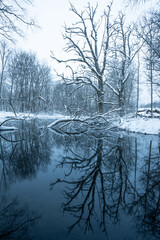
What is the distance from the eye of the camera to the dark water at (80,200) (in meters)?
1.51

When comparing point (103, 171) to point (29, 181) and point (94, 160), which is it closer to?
point (94, 160)

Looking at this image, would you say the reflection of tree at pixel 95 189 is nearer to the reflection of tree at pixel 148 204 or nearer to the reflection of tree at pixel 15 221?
the reflection of tree at pixel 148 204

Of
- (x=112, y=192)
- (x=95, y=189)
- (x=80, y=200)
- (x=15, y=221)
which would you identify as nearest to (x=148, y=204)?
(x=112, y=192)

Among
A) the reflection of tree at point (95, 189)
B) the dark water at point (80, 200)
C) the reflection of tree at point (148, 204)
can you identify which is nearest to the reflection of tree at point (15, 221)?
the dark water at point (80, 200)

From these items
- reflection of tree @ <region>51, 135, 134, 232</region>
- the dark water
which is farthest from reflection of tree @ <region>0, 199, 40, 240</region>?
reflection of tree @ <region>51, 135, 134, 232</region>

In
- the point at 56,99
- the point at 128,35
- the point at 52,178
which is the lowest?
the point at 52,178

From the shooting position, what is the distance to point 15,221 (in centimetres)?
162

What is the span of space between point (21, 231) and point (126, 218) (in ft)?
4.10

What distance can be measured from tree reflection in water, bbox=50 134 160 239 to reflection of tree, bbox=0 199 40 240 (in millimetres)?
472

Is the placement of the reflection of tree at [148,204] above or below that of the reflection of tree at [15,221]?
below

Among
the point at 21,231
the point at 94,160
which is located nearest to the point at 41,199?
the point at 21,231

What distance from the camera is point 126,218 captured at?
1.72 meters

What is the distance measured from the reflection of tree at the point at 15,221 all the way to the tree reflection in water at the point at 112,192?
472 millimetres

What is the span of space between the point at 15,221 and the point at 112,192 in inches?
58.2
